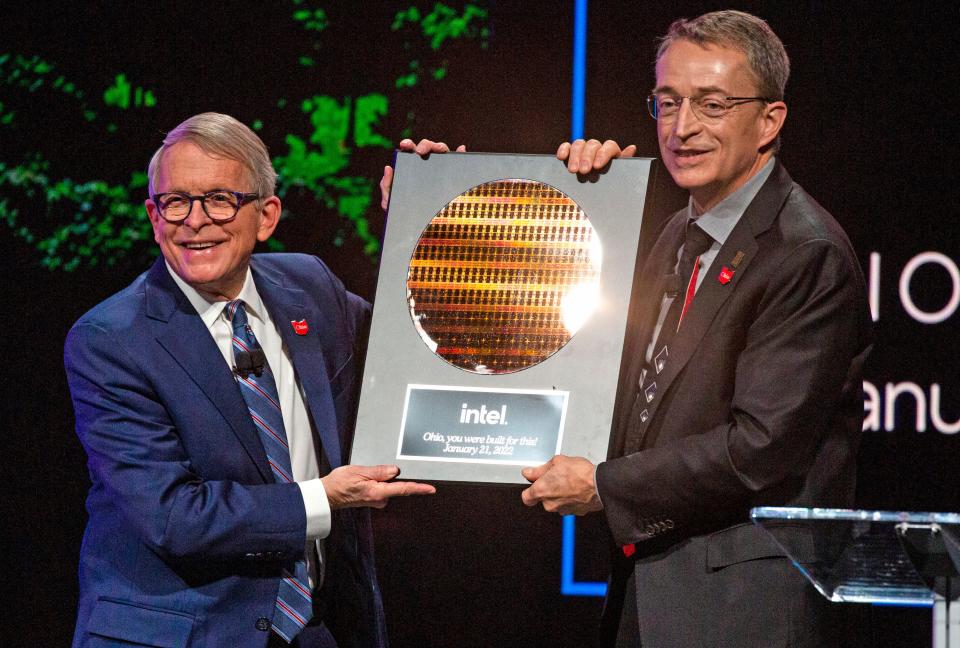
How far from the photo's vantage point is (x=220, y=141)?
2.32m

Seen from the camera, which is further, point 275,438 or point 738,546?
point 275,438

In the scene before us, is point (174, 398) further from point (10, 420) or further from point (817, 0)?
point (817, 0)

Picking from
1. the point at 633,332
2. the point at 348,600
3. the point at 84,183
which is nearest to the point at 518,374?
the point at 633,332

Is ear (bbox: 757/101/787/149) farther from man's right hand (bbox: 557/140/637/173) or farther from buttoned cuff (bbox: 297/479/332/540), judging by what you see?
buttoned cuff (bbox: 297/479/332/540)

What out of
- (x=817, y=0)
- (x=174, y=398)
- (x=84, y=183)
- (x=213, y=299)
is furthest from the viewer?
(x=84, y=183)

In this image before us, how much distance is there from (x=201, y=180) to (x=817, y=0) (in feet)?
7.38

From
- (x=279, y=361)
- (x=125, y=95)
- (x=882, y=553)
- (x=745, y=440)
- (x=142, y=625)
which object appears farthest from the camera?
(x=125, y=95)

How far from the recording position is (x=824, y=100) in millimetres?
3570

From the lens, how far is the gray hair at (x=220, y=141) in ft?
7.59

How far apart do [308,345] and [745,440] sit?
97 centimetres

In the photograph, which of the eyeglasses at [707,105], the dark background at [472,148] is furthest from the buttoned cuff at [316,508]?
the dark background at [472,148]

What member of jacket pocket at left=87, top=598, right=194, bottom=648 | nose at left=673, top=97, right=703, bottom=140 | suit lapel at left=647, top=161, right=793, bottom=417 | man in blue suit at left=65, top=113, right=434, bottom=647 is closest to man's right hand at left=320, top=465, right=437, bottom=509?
man in blue suit at left=65, top=113, right=434, bottom=647

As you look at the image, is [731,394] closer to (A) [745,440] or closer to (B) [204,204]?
(A) [745,440]

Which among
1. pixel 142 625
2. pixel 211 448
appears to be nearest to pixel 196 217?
pixel 211 448
